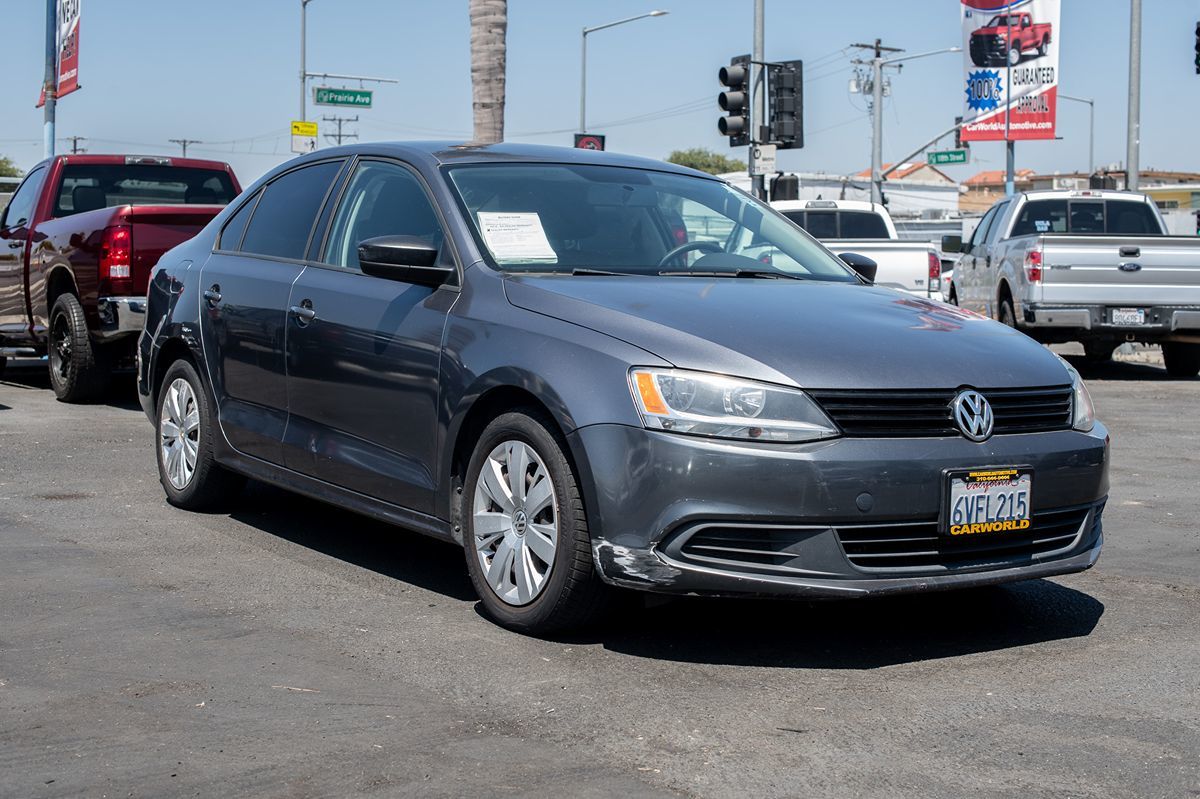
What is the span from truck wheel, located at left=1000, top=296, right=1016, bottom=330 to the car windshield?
33.9 feet

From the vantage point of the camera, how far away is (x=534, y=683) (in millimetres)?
4570

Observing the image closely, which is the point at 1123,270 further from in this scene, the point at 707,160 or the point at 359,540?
the point at 707,160

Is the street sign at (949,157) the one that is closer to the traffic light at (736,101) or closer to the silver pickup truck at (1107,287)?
the traffic light at (736,101)

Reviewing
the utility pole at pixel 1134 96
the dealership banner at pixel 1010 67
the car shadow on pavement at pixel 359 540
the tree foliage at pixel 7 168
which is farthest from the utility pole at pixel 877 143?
the tree foliage at pixel 7 168

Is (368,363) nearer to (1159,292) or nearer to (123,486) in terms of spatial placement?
(123,486)

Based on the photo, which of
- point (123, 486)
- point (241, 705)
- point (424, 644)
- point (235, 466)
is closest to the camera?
point (241, 705)

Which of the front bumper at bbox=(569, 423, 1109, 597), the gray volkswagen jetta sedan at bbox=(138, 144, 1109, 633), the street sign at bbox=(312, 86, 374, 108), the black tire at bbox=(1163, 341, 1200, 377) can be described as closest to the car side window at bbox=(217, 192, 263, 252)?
the gray volkswagen jetta sedan at bbox=(138, 144, 1109, 633)

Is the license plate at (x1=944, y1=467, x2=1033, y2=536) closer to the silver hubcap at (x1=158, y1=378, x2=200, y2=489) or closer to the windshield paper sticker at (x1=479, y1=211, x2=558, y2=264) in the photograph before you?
the windshield paper sticker at (x1=479, y1=211, x2=558, y2=264)

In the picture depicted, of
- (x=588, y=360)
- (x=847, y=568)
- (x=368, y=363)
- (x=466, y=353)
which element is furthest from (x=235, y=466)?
(x=847, y=568)

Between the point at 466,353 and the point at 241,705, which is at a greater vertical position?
the point at 466,353

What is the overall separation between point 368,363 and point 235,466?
138 cm

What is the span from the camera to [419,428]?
555cm

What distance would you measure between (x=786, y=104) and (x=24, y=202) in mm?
10332

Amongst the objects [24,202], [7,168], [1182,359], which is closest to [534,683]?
[24,202]
